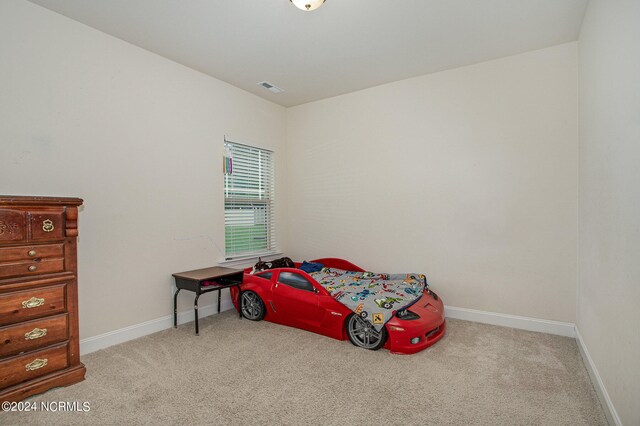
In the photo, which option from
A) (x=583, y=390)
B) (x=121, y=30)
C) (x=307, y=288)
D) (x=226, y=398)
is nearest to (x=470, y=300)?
(x=583, y=390)

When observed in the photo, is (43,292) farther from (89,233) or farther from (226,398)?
(226,398)

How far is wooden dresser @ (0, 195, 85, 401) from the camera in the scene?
6.44ft

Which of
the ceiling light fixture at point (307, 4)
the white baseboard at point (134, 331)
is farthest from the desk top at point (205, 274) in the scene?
the ceiling light fixture at point (307, 4)

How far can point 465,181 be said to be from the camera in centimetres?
350

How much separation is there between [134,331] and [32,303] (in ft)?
3.55

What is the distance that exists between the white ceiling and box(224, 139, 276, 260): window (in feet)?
3.52

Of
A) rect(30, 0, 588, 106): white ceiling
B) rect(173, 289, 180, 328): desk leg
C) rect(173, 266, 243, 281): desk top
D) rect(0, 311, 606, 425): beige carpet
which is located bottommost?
rect(0, 311, 606, 425): beige carpet

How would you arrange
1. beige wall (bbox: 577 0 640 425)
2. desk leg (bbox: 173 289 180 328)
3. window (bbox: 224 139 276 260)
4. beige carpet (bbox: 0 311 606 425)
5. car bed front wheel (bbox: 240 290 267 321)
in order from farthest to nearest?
window (bbox: 224 139 276 260) → car bed front wheel (bbox: 240 290 267 321) → desk leg (bbox: 173 289 180 328) → beige carpet (bbox: 0 311 606 425) → beige wall (bbox: 577 0 640 425)

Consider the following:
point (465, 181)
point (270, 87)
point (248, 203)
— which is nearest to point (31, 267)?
point (248, 203)

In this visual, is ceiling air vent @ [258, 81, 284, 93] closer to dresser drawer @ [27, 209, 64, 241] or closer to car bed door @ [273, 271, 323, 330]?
car bed door @ [273, 271, 323, 330]

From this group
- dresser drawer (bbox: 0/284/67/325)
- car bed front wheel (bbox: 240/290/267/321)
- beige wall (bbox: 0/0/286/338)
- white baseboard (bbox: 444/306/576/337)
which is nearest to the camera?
dresser drawer (bbox: 0/284/67/325)

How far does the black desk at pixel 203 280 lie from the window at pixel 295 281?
1.63 ft

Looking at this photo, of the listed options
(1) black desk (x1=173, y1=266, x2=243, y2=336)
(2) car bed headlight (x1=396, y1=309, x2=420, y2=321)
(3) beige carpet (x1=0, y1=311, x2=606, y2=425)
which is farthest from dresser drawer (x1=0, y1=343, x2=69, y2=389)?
(2) car bed headlight (x1=396, y1=309, x2=420, y2=321)

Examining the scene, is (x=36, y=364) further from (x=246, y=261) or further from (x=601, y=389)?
(x=601, y=389)
